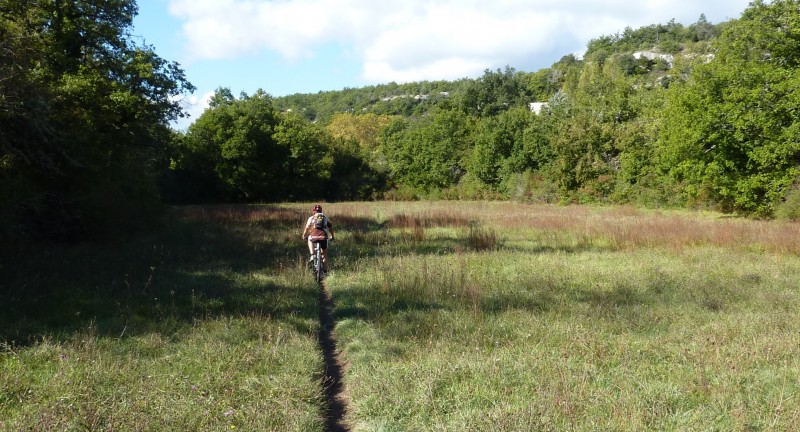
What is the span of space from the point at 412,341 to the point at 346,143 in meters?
45.7

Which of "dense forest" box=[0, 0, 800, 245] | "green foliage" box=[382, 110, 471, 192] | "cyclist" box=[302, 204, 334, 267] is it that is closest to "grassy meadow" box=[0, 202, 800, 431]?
"cyclist" box=[302, 204, 334, 267]

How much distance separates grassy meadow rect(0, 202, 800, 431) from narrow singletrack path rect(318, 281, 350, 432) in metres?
0.11

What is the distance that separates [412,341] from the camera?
5988 millimetres

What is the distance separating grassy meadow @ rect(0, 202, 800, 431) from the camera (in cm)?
409

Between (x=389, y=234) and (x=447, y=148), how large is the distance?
111ft

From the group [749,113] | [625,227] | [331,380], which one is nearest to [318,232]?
[331,380]

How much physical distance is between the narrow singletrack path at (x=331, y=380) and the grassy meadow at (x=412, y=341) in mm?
111

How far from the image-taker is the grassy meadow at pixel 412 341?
4.09 m

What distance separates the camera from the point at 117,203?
14688 millimetres

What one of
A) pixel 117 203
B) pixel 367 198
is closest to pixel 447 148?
pixel 367 198

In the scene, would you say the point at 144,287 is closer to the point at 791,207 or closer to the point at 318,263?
the point at 318,263

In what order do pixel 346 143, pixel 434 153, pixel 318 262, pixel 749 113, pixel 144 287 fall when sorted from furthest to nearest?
pixel 346 143, pixel 434 153, pixel 749 113, pixel 318 262, pixel 144 287

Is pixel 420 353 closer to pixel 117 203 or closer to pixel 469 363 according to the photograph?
pixel 469 363

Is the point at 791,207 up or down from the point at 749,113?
down
